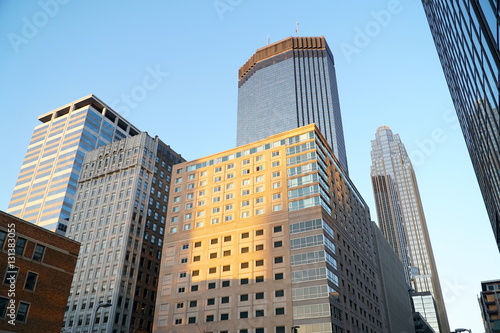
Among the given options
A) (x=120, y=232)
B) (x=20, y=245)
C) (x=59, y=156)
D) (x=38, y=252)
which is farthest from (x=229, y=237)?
(x=59, y=156)

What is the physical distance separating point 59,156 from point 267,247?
93.0 m

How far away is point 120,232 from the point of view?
10369 centimetres

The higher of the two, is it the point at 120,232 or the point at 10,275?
the point at 120,232

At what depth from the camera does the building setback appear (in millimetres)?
40438

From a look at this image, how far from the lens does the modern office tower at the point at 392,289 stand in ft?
366

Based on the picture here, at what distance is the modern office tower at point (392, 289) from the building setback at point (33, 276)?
88.4m

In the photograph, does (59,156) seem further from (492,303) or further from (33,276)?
(492,303)

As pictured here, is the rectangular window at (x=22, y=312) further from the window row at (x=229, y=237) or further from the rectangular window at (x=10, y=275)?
the window row at (x=229, y=237)

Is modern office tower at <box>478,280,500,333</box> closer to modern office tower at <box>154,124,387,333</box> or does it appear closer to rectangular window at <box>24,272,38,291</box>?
modern office tower at <box>154,124,387,333</box>

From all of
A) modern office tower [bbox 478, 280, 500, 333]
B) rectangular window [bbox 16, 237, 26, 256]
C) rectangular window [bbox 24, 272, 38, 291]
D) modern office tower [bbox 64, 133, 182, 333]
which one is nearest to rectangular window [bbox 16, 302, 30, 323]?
rectangular window [bbox 24, 272, 38, 291]

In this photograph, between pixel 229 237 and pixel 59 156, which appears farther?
pixel 59 156

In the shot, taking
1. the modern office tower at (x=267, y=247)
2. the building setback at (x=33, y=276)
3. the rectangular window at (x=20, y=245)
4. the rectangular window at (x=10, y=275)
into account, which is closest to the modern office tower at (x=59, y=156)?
the modern office tower at (x=267, y=247)

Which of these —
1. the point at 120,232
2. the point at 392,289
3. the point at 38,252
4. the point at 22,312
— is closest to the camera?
the point at 22,312

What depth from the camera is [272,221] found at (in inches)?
3194
